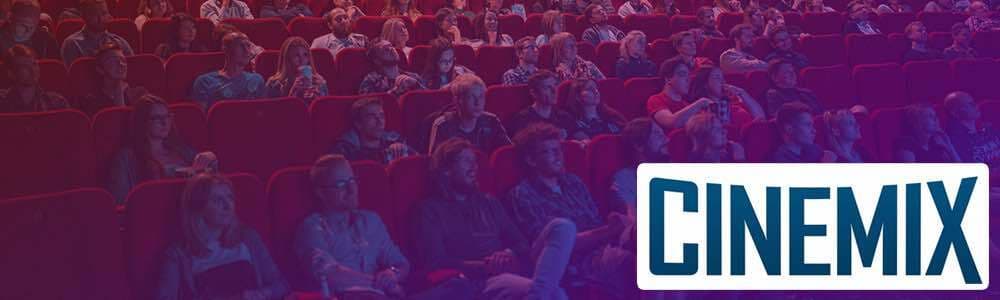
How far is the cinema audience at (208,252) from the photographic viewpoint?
0.76 metres

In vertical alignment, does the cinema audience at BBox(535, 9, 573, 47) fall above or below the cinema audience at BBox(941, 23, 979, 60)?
above

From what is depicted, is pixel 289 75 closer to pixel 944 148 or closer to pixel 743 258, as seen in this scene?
pixel 743 258

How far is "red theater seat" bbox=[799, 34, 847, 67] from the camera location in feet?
5.75

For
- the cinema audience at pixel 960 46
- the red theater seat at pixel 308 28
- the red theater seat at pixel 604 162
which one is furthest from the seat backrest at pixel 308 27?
the cinema audience at pixel 960 46

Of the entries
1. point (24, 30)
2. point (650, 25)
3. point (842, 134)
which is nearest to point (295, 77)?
point (24, 30)

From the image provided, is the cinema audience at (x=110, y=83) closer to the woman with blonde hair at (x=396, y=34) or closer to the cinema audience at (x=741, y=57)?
the woman with blonde hair at (x=396, y=34)

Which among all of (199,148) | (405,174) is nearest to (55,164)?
(199,148)

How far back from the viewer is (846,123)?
118cm

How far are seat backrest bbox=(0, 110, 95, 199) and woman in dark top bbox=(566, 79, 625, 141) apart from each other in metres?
0.48

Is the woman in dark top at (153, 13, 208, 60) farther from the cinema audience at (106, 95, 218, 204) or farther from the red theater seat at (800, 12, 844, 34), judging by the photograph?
the red theater seat at (800, 12, 844, 34)

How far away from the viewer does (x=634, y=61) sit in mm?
1536

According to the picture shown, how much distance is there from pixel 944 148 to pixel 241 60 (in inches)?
29.1

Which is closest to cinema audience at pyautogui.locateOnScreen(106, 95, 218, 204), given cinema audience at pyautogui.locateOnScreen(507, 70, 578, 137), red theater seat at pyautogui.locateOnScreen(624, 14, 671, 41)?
cinema audience at pyautogui.locateOnScreen(507, 70, 578, 137)

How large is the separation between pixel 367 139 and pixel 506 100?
215mm
